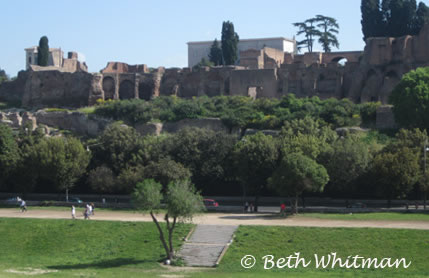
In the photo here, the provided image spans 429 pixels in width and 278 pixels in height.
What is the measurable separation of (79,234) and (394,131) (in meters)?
23.5

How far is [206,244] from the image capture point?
31.5m

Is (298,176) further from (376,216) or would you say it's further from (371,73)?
(371,73)

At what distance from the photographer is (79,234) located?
111 feet

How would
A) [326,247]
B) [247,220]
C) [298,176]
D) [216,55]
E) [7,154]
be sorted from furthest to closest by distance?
[216,55] < [7,154] < [298,176] < [247,220] < [326,247]

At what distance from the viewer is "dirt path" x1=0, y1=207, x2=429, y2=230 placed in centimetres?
3281

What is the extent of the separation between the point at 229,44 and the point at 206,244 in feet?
137

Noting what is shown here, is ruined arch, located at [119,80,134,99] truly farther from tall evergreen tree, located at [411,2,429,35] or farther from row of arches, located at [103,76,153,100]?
tall evergreen tree, located at [411,2,429,35]

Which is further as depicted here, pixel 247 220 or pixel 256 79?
pixel 256 79

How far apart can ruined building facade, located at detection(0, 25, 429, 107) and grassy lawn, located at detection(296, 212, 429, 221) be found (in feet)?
72.0

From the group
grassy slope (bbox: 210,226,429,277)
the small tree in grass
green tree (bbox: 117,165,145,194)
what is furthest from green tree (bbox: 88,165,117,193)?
grassy slope (bbox: 210,226,429,277)

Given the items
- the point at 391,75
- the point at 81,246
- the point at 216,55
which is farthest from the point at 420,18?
the point at 81,246

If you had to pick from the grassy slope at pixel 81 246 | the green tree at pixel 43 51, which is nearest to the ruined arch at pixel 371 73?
the grassy slope at pixel 81 246

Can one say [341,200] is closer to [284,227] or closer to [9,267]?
[284,227]

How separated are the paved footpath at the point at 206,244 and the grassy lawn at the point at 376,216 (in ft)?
15.8
